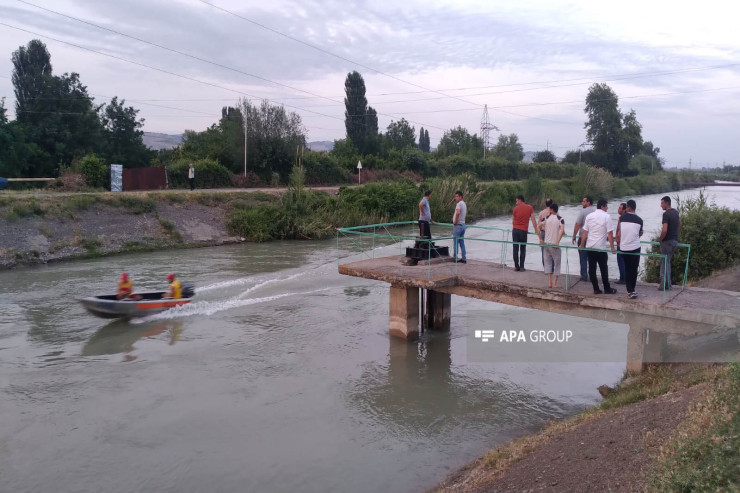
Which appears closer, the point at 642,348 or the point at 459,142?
the point at 642,348

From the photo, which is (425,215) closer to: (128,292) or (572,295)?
(572,295)

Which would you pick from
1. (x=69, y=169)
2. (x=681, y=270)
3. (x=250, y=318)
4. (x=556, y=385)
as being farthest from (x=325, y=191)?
(x=556, y=385)

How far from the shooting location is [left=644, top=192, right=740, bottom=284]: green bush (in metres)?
15.8

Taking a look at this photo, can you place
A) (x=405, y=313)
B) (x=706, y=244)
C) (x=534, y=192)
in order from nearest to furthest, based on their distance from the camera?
(x=405, y=313) < (x=706, y=244) < (x=534, y=192)

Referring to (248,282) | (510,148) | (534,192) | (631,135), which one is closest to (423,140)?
(510,148)

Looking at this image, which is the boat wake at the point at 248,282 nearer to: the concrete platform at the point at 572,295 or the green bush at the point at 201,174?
the concrete platform at the point at 572,295

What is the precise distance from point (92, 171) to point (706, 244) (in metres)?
31.8

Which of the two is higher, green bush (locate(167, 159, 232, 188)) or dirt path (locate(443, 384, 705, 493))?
green bush (locate(167, 159, 232, 188))

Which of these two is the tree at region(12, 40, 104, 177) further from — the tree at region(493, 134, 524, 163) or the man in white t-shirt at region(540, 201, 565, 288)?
the tree at region(493, 134, 524, 163)

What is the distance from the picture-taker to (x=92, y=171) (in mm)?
35094

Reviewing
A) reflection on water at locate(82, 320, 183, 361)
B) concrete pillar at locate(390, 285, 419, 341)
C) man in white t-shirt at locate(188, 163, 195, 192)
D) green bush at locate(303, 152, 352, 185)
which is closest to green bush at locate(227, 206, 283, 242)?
man in white t-shirt at locate(188, 163, 195, 192)

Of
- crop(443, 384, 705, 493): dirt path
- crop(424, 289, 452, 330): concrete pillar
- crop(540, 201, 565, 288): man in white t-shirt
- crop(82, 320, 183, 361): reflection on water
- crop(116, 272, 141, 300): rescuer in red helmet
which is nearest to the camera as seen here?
crop(443, 384, 705, 493): dirt path

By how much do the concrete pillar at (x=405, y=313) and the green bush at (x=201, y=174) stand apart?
2914 cm

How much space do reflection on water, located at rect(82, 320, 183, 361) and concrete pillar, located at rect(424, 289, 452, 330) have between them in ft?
21.1
